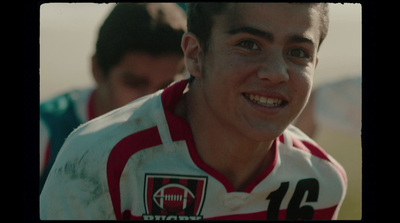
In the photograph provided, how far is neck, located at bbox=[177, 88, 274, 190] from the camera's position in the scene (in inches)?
112

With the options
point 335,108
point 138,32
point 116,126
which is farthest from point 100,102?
point 335,108

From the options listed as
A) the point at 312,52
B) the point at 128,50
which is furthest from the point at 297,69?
the point at 128,50

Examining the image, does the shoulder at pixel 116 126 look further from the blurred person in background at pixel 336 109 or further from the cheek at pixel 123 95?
the blurred person in background at pixel 336 109

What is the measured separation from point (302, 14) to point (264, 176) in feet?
2.50

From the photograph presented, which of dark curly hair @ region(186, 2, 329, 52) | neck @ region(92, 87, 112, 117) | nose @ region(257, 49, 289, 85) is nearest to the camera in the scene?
nose @ region(257, 49, 289, 85)

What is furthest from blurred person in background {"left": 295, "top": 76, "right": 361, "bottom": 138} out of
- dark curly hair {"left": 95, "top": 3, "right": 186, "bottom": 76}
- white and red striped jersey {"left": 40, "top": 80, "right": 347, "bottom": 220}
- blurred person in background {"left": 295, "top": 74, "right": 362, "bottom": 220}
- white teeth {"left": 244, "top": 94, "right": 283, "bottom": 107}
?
white teeth {"left": 244, "top": 94, "right": 283, "bottom": 107}

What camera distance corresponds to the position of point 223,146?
2850 millimetres

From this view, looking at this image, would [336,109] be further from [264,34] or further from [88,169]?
[88,169]

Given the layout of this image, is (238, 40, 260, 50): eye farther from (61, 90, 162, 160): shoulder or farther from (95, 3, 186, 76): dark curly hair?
(95, 3, 186, 76): dark curly hair

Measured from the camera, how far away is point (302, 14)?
262cm

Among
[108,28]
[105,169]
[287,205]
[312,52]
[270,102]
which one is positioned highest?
[108,28]

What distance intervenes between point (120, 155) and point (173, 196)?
1.01ft

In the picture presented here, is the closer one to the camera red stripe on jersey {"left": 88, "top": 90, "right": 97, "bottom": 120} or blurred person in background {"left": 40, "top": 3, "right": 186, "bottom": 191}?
blurred person in background {"left": 40, "top": 3, "right": 186, "bottom": 191}
